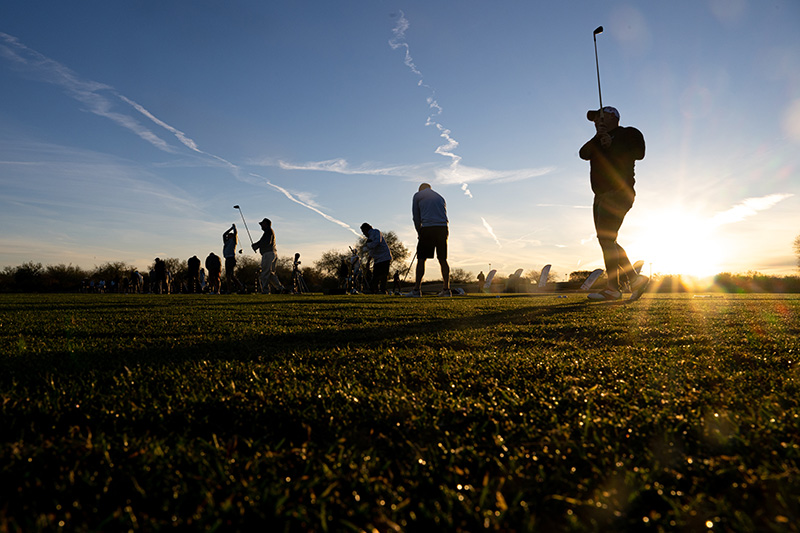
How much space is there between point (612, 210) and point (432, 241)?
14.5 ft

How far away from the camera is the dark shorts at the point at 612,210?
255 inches

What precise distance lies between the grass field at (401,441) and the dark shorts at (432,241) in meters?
7.98

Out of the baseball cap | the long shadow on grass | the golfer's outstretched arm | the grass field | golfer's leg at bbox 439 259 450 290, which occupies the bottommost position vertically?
the grass field

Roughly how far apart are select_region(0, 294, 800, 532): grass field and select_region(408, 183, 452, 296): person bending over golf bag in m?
7.98

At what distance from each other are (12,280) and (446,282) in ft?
233

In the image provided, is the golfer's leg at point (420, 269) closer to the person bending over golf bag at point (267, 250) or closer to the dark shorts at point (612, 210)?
the dark shorts at point (612, 210)

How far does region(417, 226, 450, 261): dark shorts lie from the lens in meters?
10.2

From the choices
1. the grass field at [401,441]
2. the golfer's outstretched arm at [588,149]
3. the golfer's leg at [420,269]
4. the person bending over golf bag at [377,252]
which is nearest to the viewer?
the grass field at [401,441]

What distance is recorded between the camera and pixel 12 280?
59.4 m

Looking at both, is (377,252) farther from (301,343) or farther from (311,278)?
(311,278)

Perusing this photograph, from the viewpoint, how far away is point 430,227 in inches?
401

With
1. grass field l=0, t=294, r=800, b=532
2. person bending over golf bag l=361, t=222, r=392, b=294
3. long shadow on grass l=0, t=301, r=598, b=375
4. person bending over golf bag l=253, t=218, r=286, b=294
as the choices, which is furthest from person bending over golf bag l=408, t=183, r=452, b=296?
grass field l=0, t=294, r=800, b=532

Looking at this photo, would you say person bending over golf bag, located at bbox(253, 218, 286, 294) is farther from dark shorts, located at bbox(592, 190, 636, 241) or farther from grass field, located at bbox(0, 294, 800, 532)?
grass field, located at bbox(0, 294, 800, 532)

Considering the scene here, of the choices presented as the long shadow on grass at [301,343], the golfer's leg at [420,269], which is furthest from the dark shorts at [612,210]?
the golfer's leg at [420,269]
